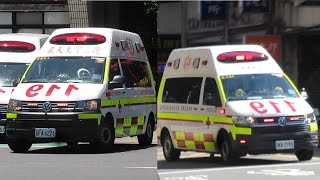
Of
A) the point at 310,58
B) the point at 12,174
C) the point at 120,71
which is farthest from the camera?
the point at 120,71

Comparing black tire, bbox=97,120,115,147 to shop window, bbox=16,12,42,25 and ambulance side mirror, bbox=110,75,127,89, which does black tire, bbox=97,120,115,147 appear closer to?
ambulance side mirror, bbox=110,75,127,89

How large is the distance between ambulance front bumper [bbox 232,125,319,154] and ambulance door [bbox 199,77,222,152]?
0.07 m

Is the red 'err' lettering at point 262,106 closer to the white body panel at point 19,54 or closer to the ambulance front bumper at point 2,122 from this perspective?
the white body panel at point 19,54

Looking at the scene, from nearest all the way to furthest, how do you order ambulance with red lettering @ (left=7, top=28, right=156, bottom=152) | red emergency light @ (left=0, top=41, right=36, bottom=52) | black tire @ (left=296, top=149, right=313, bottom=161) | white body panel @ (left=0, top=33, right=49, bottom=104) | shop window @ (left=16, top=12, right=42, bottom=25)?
black tire @ (left=296, top=149, right=313, bottom=161) < ambulance with red lettering @ (left=7, top=28, right=156, bottom=152) < shop window @ (left=16, top=12, right=42, bottom=25) < white body panel @ (left=0, top=33, right=49, bottom=104) < red emergency light @ (left=0, top=41, right=36, bottom=52)

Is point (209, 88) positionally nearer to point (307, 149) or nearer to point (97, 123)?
point (307, 149)

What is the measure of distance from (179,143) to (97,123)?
24.5 ft

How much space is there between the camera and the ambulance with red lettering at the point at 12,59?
11.9 m

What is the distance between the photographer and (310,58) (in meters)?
2.10

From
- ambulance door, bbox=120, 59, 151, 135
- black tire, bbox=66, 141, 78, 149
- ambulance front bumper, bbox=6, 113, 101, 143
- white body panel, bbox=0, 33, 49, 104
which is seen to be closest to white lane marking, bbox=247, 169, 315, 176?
ambulance door, bbox=120, 59, 151, 135

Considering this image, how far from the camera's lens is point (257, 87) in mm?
2170

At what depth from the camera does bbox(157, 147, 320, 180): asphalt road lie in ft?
7.29

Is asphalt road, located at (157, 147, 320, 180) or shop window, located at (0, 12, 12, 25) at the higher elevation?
shop window, located at (0, 12, 12, 25)

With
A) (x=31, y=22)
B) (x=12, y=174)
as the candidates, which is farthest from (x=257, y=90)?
(x=31, y=22)

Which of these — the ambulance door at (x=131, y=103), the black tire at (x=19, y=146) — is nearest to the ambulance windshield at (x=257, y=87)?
→ the ambulance door at (x=131, y=103)
